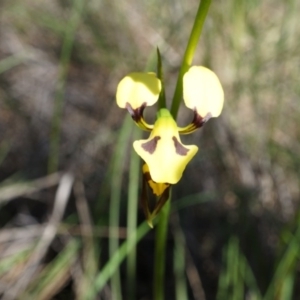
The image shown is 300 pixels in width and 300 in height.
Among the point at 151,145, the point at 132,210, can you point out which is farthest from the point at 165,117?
the point at 132,210

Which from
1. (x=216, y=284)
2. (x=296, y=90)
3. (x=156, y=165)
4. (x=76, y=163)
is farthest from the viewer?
(x=296, y=90)

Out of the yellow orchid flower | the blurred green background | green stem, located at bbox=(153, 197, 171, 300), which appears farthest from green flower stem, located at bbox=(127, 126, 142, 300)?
the yellow orchid flower

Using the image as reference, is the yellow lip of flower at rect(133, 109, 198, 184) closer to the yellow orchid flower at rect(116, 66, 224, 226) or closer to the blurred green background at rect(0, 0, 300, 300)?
the yellow orchid flower at rect(116, 66, 224, 226)

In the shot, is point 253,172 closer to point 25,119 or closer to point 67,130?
point 67,130

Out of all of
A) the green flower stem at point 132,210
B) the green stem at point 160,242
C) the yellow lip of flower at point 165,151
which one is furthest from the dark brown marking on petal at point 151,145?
the green flower stem at point 132,210

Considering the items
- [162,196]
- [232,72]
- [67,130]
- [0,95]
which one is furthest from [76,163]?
[162,196]

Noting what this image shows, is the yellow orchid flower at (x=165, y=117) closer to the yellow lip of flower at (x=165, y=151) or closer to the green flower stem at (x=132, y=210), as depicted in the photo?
the yellow lip of flower at (x=165, y=151)

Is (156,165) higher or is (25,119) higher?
(25,119)
